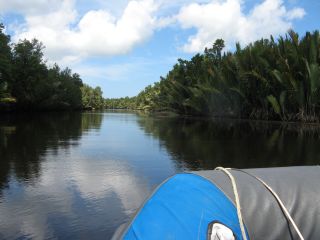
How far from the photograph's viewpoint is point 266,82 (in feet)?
113

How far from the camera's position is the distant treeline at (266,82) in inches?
1188

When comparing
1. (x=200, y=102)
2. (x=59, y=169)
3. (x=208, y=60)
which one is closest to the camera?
(x=59, y=169)

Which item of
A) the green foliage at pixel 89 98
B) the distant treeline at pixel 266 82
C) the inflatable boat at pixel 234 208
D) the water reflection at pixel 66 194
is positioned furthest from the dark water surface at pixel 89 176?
the green foliage at pixel 89 98

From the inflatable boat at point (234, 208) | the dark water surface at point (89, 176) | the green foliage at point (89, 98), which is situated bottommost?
the dark water surface at point (89, 176)

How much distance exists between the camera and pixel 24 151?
11547 millimetres

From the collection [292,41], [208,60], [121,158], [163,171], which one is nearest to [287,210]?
[163,171]

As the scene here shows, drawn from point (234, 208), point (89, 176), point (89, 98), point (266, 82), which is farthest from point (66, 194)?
point (89, 98)

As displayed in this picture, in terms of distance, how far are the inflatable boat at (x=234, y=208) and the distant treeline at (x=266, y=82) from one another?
27412mm

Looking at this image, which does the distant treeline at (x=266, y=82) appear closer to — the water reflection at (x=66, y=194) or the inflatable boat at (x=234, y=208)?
the water reflection at (x=66, y=194)

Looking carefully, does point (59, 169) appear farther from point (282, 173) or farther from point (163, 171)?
point (282, 173)

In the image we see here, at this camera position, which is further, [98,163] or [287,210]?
[98,163]

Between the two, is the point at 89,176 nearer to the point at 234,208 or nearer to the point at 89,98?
the point at 234,208

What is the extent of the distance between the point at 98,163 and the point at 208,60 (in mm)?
44398

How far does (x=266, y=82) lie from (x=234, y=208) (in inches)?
1310
